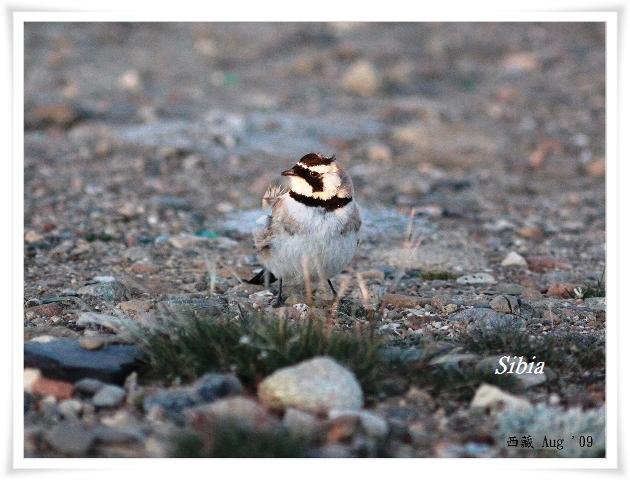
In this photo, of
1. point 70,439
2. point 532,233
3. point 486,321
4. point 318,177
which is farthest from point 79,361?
point 532,233

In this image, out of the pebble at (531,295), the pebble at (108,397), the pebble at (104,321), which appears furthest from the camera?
the pebble at (531,295)

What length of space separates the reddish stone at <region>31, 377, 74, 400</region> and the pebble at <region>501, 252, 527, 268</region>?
345 centimetres

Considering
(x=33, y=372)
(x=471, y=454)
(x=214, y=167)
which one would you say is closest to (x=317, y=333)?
(x=471, y=454)

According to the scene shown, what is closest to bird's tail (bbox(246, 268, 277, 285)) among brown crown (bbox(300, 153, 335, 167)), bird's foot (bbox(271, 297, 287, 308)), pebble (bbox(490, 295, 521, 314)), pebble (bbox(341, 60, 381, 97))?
bird's foot (bbox(271, 297, 287, 308))

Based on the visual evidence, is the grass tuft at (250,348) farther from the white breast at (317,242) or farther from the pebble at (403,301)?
the pebble at (403,301)

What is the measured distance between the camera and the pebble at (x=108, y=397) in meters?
3.59

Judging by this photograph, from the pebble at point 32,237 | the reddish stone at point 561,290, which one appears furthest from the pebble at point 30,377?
the reddish stone at point 561,290

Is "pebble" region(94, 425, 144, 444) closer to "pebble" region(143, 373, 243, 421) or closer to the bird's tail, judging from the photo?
"pebble" region(143, 373, 243, 421)

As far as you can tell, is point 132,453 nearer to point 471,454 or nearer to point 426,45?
point 471,454

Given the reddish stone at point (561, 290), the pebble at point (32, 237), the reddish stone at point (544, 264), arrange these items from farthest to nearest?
the pebble at point (32, 237) → the reddish stone at point (544, 264) → the reddish stone at point (561, 290)

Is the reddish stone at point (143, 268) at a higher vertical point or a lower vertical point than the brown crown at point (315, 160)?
lower

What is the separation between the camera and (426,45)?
1304 centimetres

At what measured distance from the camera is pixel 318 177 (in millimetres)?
4699

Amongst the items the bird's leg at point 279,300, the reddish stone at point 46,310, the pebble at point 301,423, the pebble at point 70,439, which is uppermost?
the bird's leg at point 279,300
